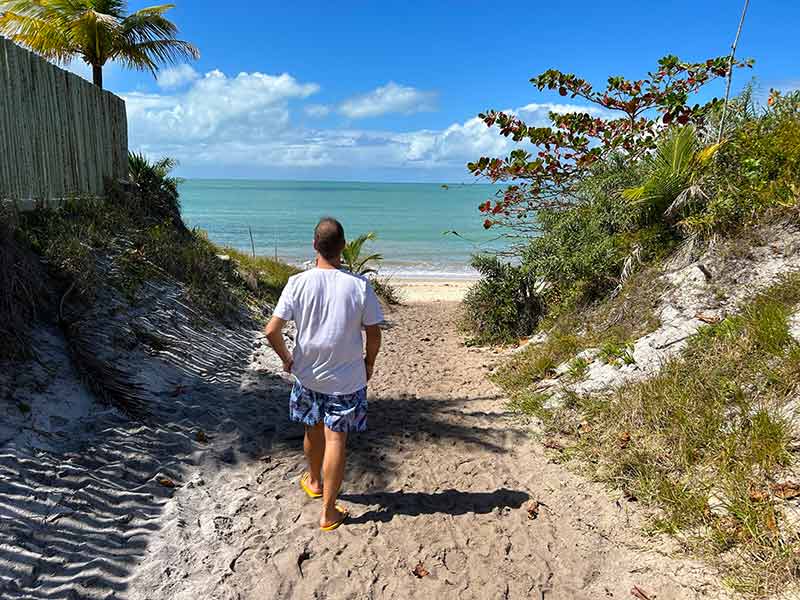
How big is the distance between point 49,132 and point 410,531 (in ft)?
24.1

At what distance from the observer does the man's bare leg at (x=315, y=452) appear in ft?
12.0

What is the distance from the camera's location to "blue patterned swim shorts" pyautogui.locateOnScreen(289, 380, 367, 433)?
134 inches

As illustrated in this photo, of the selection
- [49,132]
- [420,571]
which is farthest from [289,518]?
[49,132]

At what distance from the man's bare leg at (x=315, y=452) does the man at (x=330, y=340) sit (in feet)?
0.43

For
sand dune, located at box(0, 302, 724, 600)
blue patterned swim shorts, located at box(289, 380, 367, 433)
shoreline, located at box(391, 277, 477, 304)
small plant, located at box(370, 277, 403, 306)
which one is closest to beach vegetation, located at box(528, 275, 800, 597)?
sand dune, located at box(0, 302, 724, 600)

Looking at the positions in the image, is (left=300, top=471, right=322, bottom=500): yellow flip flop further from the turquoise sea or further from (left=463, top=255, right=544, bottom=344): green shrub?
the turquoise sea

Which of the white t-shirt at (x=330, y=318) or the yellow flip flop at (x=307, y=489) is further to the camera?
the yellow flip flop at (x=307, y=489)

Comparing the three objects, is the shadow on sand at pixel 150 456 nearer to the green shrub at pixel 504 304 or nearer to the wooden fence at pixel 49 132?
the wooden fence at pixel 49 132

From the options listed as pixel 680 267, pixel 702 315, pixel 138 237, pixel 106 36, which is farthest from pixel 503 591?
pixel 106 36

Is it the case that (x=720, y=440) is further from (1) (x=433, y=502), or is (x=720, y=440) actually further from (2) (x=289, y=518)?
(2) (x=289, y=518)

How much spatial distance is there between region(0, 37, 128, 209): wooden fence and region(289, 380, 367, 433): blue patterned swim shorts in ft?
16.0

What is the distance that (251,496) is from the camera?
3990 millimetres

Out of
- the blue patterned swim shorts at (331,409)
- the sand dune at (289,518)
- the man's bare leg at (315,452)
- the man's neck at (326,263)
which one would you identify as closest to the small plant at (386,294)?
the sand dune at (289,518)

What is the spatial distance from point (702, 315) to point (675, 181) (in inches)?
75.5
